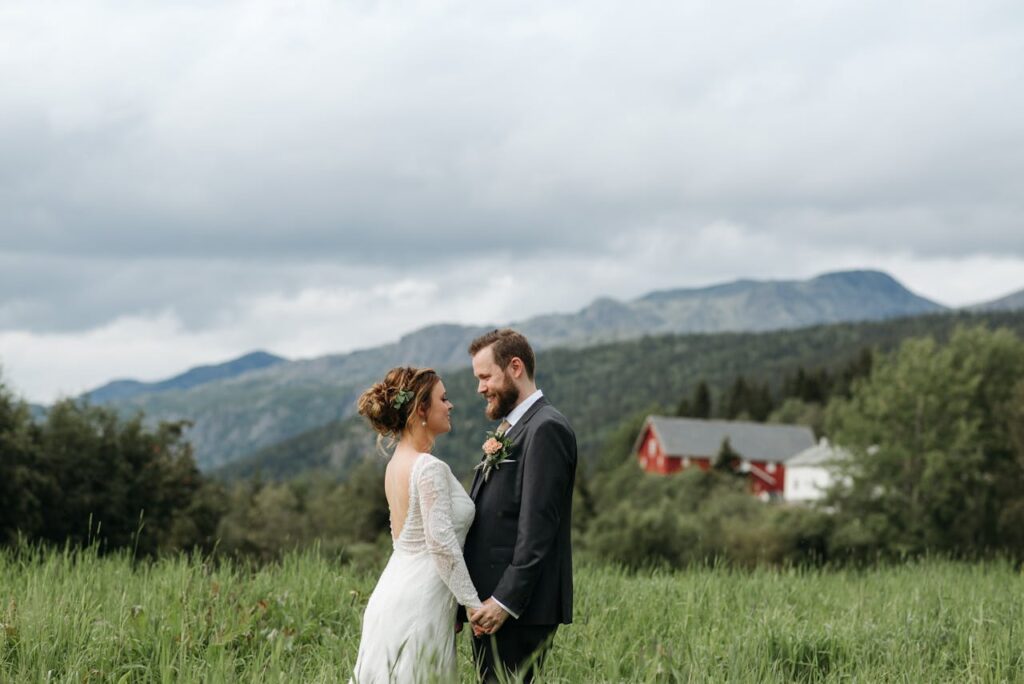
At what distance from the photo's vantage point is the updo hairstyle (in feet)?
18.8

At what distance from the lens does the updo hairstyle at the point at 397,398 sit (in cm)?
572

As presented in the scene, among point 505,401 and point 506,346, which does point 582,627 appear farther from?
point 506,346

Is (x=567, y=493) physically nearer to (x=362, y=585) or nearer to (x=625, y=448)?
(x=362, y=585)

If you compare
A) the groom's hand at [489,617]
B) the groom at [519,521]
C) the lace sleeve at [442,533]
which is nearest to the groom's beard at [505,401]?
the groom at [519,521]

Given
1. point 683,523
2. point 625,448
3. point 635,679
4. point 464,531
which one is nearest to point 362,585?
point 464,531

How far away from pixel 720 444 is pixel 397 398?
120 metres

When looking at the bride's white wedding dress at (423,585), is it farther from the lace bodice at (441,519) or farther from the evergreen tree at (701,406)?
the evergreen tree at (701,406)

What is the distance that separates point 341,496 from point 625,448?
56716 millimetres

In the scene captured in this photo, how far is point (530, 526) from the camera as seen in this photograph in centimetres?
561

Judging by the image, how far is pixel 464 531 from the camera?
5855mm

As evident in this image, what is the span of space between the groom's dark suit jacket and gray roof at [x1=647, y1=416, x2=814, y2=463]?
116 metres

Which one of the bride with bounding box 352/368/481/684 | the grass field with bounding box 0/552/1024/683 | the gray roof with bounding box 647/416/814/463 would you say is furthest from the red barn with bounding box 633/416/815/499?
the bride with bounding box 352/368/481/684

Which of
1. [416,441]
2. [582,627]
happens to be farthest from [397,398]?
[582,627]

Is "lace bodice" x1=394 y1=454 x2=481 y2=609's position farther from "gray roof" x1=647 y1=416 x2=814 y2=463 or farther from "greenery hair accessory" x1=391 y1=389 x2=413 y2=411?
"gray roof" x1=647 y1=416 x2=814 y2=463
